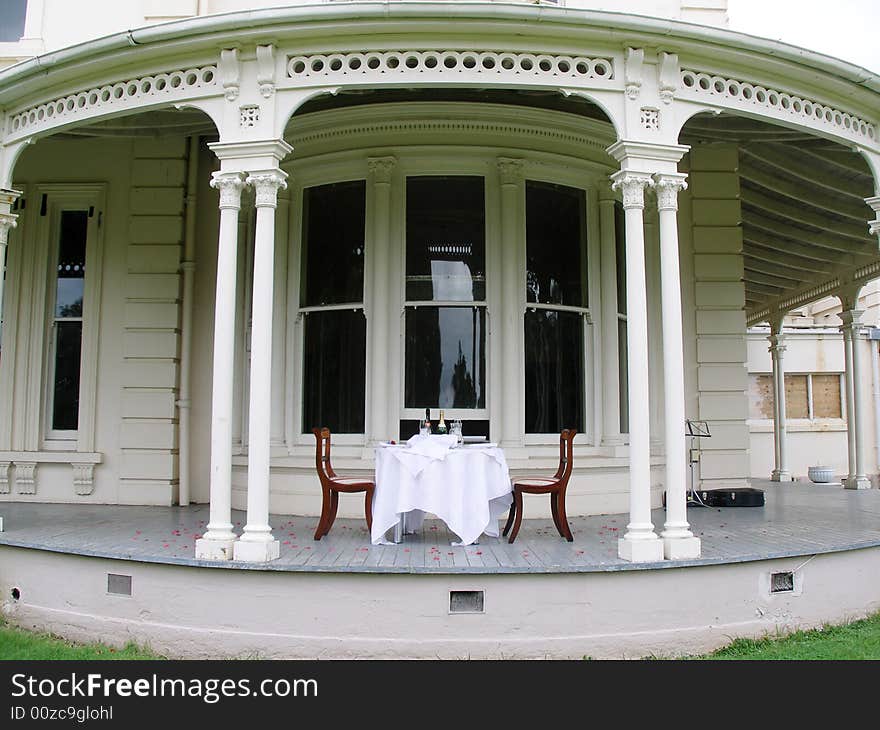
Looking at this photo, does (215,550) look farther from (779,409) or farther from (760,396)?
(760,396)

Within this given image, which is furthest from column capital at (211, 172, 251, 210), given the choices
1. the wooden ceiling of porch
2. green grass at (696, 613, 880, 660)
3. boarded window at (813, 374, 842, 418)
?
boarded window at (813, 374, 842, 418)

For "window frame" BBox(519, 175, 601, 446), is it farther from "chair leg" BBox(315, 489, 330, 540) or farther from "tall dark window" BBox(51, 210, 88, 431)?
"tall dark window" BBox(51, 210, 88, 431)

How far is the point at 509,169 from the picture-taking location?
7125 mm

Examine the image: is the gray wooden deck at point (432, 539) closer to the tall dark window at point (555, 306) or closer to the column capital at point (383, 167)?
the tall dark window at point (555, 306)

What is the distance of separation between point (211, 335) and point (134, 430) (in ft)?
4.05

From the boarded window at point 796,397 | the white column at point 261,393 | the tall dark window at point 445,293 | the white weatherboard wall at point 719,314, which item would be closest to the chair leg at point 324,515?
the white column at point 261,393

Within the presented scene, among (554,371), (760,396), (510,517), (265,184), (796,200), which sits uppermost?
(796,200)

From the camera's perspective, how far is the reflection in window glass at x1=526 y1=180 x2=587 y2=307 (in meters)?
7.25

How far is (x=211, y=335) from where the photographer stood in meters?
8.07

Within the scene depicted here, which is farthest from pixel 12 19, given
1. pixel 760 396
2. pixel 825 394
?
pixel 825 394

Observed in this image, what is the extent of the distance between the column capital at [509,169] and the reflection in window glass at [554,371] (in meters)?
1.23

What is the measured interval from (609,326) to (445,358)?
5.43 feet
